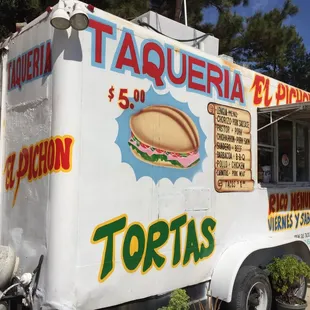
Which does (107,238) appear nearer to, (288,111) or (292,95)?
(288,111)

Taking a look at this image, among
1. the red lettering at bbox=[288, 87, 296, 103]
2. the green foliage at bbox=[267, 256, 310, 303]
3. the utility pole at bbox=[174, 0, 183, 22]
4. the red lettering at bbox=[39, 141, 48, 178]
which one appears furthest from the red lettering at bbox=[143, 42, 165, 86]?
the utility pole at bbox=[174, 0, 183, 22]

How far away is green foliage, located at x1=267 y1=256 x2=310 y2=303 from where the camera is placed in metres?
4.42

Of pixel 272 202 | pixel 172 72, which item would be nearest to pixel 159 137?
pixel 172 72

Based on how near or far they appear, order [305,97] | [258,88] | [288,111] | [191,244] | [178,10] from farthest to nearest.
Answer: [178,10]
[305,97]
[288,111]
[258,88]
[191,244]

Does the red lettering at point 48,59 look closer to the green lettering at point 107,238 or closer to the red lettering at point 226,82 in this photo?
the green lettering at point 107,238

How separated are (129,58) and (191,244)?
1870 mm

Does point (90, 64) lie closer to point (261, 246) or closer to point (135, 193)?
point (135, 193)

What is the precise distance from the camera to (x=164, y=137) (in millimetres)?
3611

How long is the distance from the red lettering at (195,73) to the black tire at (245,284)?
77.3 inches

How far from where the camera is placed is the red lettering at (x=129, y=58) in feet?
10.8

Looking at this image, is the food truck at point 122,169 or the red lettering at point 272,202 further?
the red lettering at point 272,202

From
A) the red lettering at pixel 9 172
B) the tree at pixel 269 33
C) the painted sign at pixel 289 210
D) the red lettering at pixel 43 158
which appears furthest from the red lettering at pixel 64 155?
the tree at pixel 269 33

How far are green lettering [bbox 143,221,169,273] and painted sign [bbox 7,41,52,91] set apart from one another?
64.4 inches

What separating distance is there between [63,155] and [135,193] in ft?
2.47
